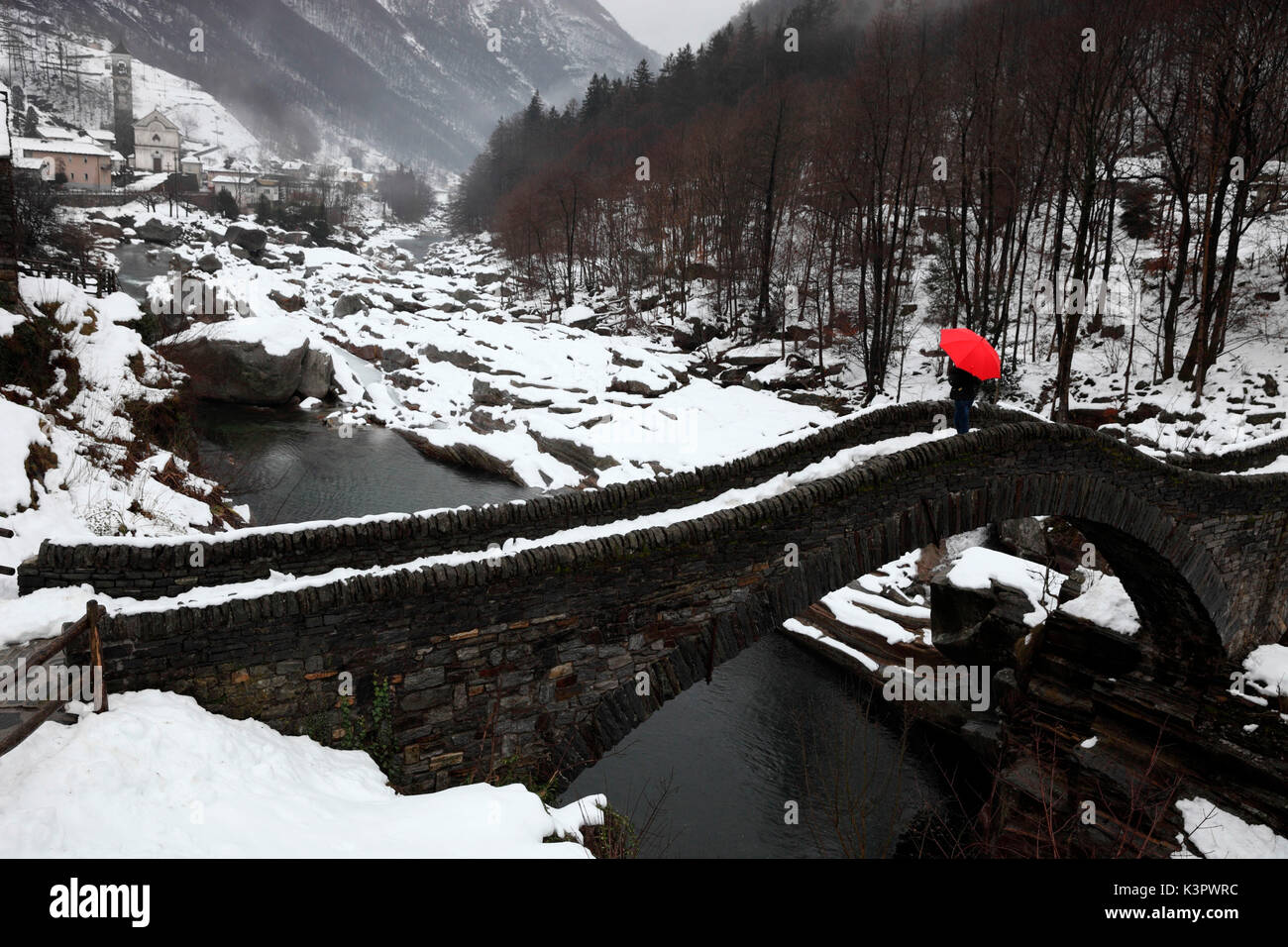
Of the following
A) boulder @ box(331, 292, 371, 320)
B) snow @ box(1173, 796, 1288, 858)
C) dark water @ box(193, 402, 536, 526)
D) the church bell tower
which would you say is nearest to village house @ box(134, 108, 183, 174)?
the church bell tower

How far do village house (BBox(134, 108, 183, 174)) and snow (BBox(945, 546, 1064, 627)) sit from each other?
365 feet

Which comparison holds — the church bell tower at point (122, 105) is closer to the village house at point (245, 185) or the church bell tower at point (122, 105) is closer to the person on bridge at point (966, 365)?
the village house at point (245, 185)

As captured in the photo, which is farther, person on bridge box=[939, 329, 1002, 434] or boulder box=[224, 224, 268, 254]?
boulder box=[224, 224, 268, 254]

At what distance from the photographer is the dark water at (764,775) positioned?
9.77m

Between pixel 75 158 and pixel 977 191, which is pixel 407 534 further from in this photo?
pixel 75 158

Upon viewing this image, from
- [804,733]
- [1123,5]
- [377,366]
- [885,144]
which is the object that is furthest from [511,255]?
[804,733]

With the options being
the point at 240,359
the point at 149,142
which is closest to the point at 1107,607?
the point at 240,359

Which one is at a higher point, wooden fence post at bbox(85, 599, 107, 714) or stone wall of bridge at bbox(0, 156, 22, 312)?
stone wall of bridge at bbox(0, 156, 22, 312)

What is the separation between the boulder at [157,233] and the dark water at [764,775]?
59.4 m

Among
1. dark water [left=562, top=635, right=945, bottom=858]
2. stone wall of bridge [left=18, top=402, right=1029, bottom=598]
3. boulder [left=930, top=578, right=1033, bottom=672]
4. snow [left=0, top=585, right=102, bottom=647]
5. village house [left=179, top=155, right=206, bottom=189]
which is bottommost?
dark water [left=562, top=635, right=945, bottom=858]

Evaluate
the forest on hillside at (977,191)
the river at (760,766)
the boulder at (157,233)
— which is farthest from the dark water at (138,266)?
the river at (760,766)

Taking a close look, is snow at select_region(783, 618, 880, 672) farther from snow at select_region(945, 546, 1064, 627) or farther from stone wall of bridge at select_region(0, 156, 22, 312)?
stone wall of bridge at select_region(0, 156, 22, 312)

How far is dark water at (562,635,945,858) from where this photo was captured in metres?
9.77

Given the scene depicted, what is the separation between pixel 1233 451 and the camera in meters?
12.3
